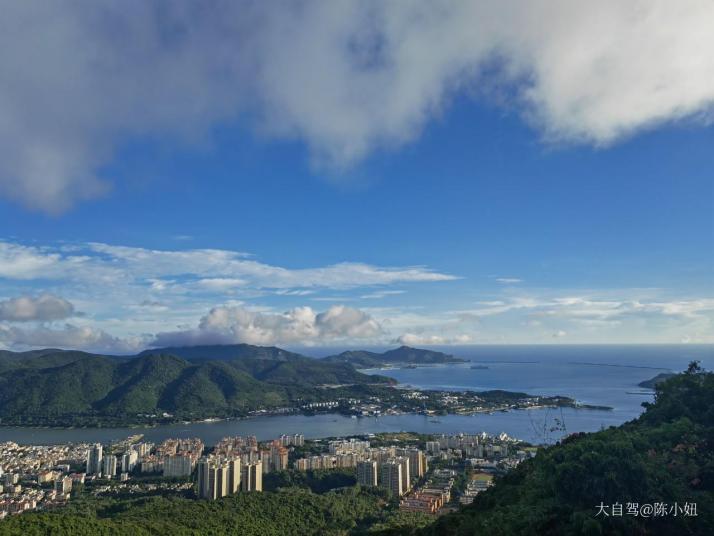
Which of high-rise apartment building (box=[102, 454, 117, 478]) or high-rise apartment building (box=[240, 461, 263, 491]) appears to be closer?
high-rise apartment building (box=[240, 461, 263, 491])

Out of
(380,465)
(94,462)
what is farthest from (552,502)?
(94,462)

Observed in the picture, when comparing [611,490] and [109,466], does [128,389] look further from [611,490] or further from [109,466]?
[611,490]

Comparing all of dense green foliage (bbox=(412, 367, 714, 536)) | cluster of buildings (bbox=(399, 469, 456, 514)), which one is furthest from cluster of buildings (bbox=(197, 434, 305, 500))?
dense green foliage (bbox=(412, 367, 714, 536))

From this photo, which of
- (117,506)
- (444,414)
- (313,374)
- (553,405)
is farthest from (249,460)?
(313,374)

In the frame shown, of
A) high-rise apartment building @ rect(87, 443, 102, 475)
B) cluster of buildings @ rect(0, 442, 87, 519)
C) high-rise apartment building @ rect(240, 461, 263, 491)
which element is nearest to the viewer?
cluster of buildings @ rect(0, 442, 87, 519)

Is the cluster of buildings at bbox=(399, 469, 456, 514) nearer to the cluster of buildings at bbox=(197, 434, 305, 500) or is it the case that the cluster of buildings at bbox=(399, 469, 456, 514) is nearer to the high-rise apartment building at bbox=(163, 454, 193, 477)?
the cluster of buildings at bbox=(197, 434, 305, 500)

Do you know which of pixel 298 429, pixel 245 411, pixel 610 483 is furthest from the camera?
pixel 245 411

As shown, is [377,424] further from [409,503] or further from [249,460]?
[409,503]
